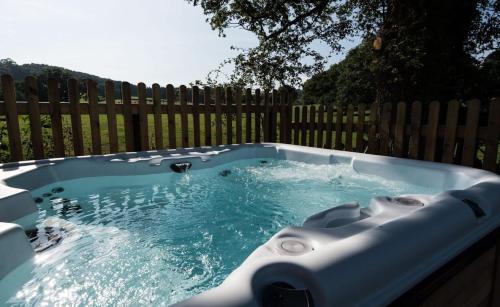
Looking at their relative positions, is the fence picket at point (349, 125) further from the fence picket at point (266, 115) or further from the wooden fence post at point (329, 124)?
the fence picket at point (266, 115)

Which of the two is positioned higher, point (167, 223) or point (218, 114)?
point (218, 114)

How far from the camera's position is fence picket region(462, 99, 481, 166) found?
3.51m

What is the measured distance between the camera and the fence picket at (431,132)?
3.85 metres

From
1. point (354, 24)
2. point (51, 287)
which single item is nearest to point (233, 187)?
point (51, 287)

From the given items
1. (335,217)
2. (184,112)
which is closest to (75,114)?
(184,112)

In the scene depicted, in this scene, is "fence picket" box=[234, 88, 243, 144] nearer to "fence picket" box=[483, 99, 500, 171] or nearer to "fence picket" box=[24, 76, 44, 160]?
"fence picket" box=[24, 76, 44, 160]

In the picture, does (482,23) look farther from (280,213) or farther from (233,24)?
(280,213)

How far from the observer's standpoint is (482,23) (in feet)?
19.0

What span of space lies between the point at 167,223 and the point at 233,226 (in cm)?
51

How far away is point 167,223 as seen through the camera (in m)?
2.27

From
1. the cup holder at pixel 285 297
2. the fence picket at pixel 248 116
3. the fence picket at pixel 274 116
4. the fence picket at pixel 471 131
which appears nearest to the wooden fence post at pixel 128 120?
the fence picket at pixel 248 116

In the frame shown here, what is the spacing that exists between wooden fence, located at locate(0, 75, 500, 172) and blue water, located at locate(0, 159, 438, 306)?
1.23 m

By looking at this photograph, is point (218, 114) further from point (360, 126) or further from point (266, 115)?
point (360, 126)

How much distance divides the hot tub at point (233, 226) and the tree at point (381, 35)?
2.14 meters
